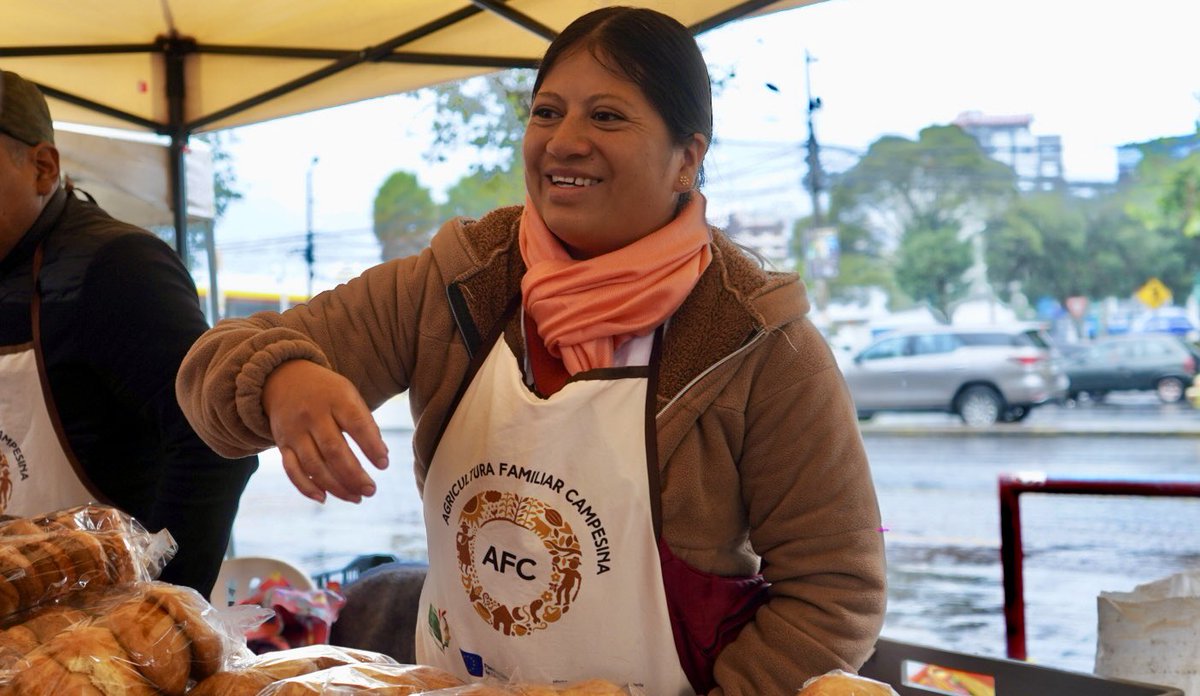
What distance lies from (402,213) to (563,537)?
22.2ft

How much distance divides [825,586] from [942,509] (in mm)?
8057

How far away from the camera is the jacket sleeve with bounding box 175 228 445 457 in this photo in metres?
1.06

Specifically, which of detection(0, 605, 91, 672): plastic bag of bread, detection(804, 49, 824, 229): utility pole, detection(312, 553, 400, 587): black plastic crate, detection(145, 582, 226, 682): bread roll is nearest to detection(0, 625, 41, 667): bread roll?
detection(0, 605, 91, 672): plastic bag of bread

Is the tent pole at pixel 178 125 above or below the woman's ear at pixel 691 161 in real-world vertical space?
above

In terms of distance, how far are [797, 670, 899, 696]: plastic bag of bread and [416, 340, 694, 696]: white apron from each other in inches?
13.0

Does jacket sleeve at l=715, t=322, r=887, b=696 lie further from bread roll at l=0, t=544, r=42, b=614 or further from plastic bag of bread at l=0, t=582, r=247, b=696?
bread roll at l=0, t=544, r=42, b=614

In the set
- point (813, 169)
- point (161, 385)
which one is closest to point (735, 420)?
point (161, 385)

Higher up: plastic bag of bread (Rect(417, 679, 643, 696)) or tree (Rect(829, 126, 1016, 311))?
→ tree (Rect(829, 126, 1016, 311))

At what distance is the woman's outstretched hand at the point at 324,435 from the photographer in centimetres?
93

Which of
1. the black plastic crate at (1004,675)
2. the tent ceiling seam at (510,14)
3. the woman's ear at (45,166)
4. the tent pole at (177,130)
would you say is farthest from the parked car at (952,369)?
the woman's ear at (45,166)

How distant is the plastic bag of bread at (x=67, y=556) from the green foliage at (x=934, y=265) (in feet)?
28.8

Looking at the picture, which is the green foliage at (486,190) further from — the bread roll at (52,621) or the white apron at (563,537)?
the bread roll at (52,621)

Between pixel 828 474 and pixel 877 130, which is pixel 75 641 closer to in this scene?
pixel 828 474

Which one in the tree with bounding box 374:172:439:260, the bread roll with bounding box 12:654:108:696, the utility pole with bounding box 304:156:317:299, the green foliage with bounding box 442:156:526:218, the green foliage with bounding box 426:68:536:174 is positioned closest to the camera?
the bread roll with bounding box 12:654:108:696
